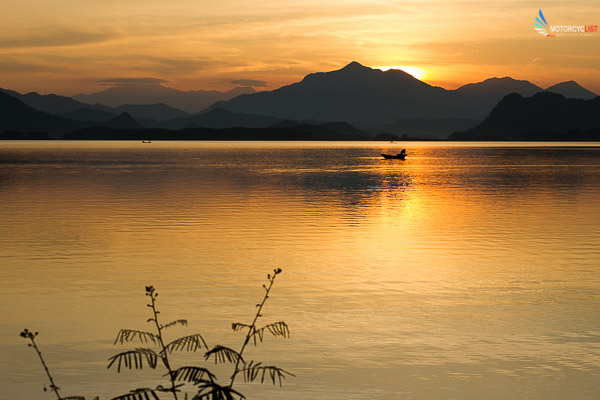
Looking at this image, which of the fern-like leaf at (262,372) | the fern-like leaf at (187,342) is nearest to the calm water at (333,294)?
the fern-like leaf at (262,372)

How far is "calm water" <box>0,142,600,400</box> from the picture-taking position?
14422 millimetres

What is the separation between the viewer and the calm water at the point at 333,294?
47.3 feet

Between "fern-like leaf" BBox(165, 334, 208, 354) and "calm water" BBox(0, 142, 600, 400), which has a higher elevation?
"fern-like leaf" BBox(165, 334, 208, 354)

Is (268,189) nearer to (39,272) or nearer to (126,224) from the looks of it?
(126,224)

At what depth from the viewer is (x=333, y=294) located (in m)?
21.7

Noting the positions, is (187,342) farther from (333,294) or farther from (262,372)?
(333,294)

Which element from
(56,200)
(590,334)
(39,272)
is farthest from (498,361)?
(56,200)

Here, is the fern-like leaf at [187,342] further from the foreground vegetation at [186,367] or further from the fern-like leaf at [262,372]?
the fern-like leaf at [262,372]

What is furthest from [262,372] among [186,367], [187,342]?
[186,367]

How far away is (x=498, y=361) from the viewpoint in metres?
15.2

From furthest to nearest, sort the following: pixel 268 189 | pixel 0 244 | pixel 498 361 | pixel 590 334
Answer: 1. pixel 268 189
2. pixel 0 244
3. pixel 590 334
4. pixel 498 361

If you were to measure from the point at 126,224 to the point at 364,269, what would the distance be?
18128 mm

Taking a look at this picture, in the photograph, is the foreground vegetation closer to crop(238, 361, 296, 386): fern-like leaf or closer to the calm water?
crop(238, 361, 296, 386): fern-like leaf

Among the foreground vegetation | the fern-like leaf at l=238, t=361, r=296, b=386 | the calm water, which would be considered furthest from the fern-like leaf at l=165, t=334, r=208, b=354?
the calm water
